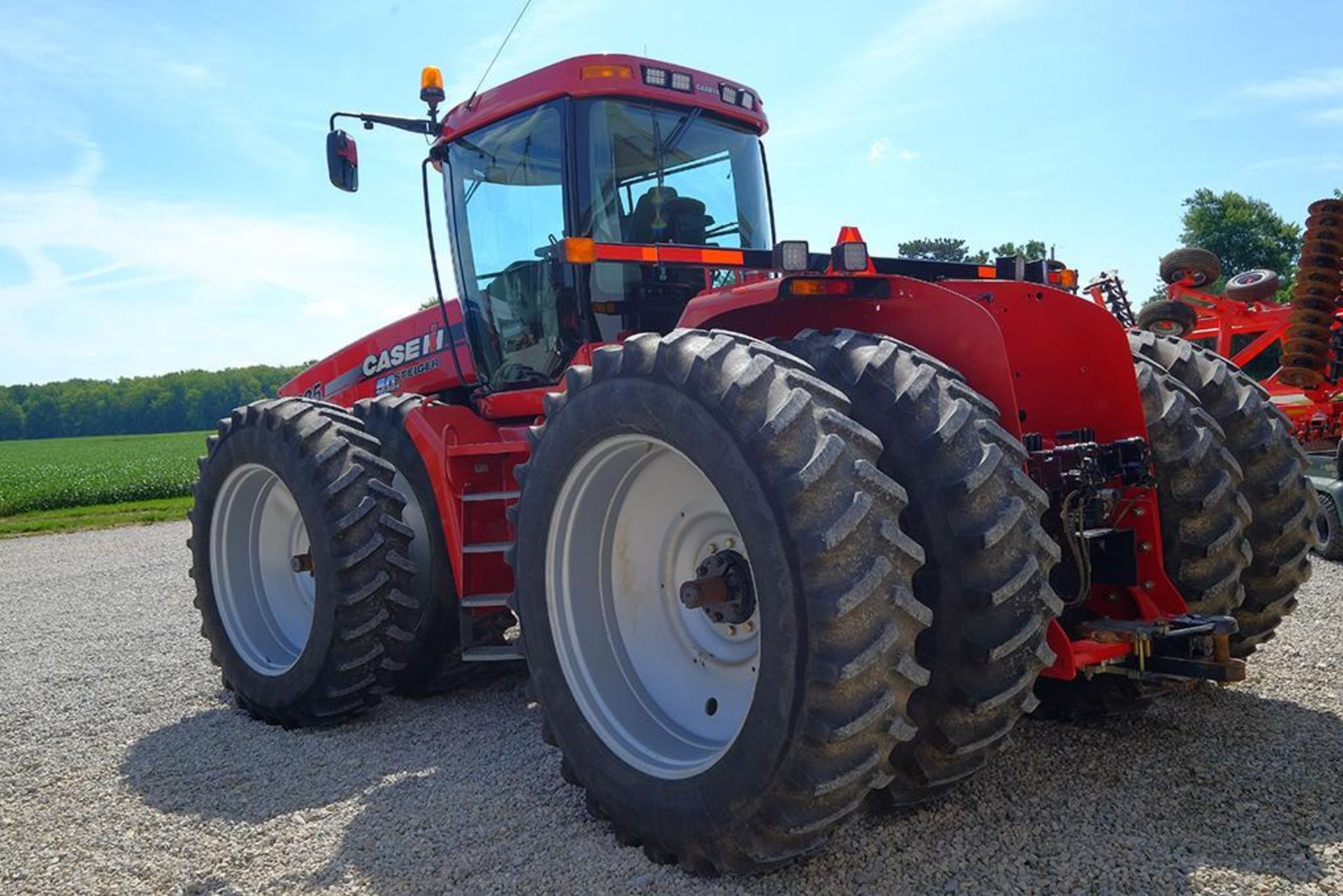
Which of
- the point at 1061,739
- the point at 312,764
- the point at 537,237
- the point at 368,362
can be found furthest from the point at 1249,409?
the point at 368,362

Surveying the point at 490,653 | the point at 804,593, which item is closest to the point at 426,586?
the point at 490,653

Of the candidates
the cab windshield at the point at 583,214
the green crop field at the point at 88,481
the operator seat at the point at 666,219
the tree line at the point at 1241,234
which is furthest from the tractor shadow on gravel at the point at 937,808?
the tree line at the point at 1241,234

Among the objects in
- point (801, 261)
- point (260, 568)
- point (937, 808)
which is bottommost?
point (937, 808)

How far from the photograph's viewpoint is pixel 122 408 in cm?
8156

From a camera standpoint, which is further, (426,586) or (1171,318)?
(1171,318)

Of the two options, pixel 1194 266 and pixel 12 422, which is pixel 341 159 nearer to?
pixel 1194 266

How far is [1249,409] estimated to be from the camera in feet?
13.8

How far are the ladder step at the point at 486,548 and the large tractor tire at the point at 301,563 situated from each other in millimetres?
343

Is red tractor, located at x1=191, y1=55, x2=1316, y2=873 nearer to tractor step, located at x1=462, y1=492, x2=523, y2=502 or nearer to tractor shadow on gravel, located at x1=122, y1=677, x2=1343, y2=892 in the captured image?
tractor step, located at x1=462, y1=492, x2=523, y2=502

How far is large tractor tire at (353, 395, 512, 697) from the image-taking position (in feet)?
16.9

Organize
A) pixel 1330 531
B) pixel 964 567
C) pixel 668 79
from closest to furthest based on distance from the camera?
pixel 964 567, pixel 668 79, pixel 1330 531

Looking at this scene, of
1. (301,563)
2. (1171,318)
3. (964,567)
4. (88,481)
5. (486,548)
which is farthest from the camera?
(88,481)

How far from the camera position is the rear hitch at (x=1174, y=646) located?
10.7 ft

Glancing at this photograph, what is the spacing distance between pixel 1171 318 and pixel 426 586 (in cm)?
912
